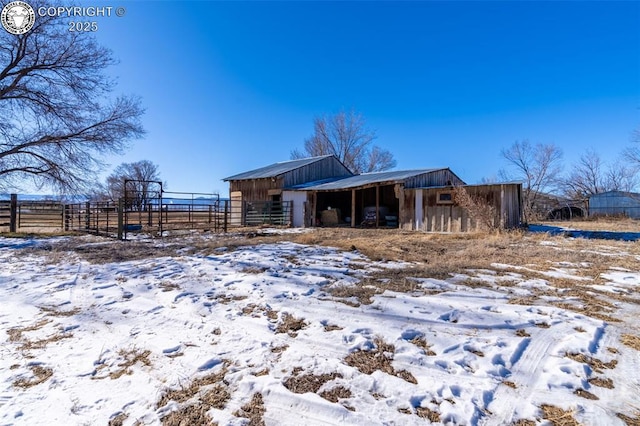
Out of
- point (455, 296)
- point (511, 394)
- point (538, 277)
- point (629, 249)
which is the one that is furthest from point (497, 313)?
point (629, 249)

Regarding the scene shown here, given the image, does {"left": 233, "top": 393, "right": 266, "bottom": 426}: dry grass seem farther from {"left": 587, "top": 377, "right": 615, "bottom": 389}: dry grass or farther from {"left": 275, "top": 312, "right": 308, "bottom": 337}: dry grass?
{"left": 587, "top": 377, "right": 615, "bottom": 389}: dry grass

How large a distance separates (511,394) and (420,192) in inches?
557

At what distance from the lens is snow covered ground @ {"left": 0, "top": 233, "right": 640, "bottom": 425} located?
2.18 m

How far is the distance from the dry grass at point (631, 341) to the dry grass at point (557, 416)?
158 cm

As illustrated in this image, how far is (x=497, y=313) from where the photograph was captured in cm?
382

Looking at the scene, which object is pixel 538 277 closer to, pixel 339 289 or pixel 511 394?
pixel 339 289

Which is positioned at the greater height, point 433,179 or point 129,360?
point 433,179

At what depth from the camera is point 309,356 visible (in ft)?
9.52

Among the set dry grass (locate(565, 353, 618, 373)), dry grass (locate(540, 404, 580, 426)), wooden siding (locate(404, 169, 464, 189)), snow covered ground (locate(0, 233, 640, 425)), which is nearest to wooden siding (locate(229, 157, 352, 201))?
wooden siding (locate(404, 169, 464, 189))

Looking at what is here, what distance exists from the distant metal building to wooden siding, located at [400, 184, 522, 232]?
18.4 metres

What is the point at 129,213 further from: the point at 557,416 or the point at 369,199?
the point at 557,416

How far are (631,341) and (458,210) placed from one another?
11.9 metres

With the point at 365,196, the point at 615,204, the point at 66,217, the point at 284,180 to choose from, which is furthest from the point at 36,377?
the point at 615,204

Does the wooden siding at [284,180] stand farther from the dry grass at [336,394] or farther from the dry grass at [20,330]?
the dry grass at [336,394]
